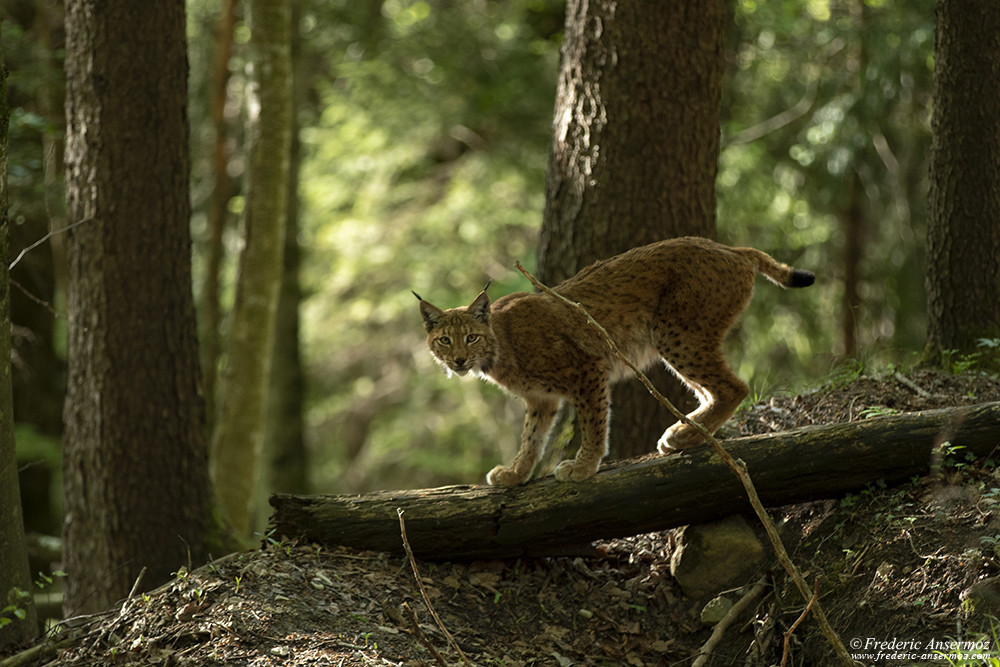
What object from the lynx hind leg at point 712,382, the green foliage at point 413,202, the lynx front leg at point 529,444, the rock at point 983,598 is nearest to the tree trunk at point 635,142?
the lynx front leg at point 529,444

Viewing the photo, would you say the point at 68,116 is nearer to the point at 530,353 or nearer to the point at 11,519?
the point at 11,519

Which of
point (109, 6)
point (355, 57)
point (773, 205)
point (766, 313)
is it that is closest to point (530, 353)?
point (109, 6)

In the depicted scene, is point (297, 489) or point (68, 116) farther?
point (297, 489)

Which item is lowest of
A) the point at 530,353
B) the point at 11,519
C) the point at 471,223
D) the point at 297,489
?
the point at 297,489

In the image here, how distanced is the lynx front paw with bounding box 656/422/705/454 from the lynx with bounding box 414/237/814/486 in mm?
12

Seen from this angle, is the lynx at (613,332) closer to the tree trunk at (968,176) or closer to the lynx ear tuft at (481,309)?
the lynx ear tuft at (481,309)

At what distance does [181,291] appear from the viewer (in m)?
6.19

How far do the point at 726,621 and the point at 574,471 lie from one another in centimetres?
109

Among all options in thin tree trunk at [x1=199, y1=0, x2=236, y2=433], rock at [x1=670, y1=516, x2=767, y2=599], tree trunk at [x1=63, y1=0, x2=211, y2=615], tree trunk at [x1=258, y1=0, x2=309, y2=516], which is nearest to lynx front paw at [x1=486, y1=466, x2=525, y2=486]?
rock at [x1=670, y1=516, x2=767, y2=599]

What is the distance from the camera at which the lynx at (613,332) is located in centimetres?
514

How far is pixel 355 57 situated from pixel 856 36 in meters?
6.84

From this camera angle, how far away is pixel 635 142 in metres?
6.09

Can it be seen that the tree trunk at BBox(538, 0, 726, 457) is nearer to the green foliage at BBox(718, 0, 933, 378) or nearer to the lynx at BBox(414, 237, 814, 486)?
the lynx at BBox(414, 237, 814, 486)

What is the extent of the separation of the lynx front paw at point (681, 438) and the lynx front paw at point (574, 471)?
46 cm
